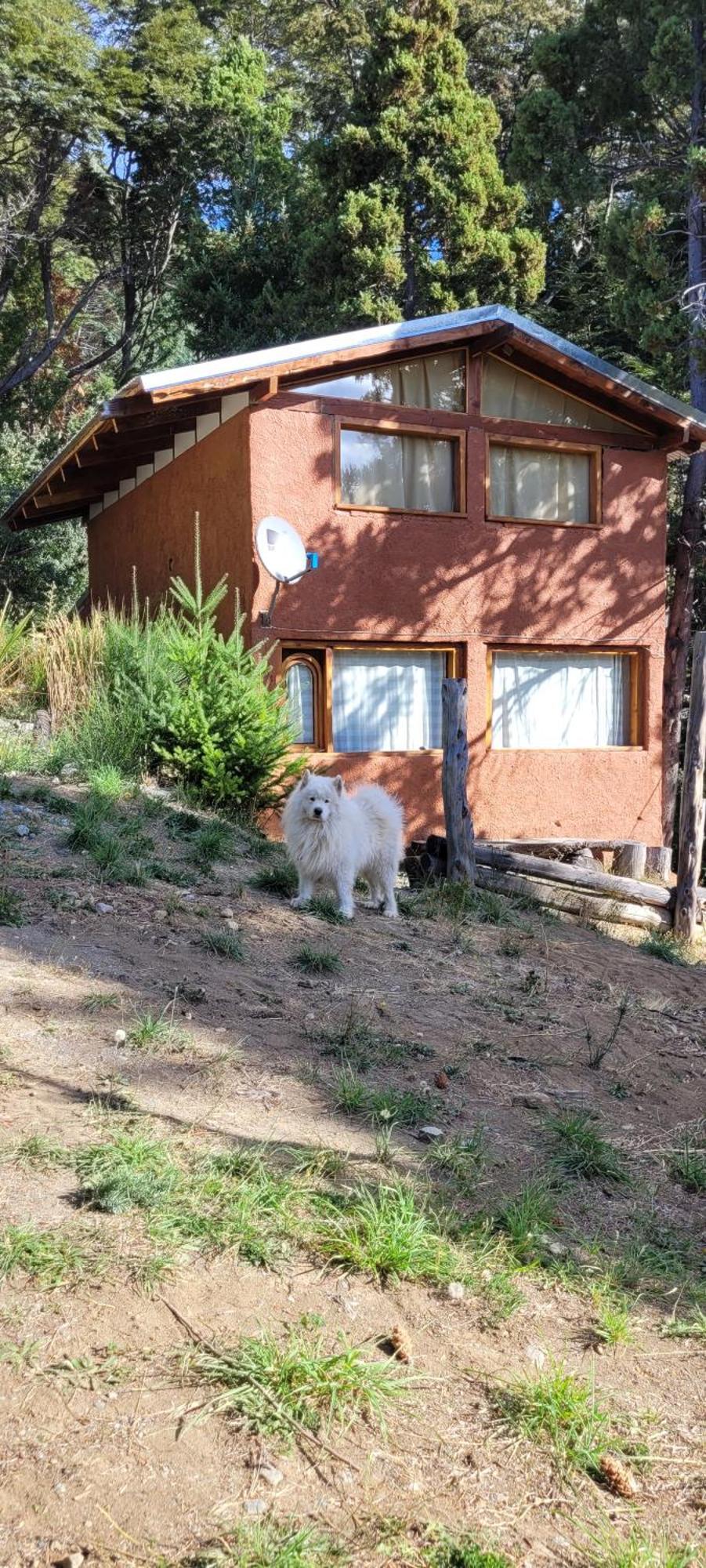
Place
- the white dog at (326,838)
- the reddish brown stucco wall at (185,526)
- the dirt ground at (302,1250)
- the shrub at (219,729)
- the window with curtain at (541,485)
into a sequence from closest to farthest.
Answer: the dirt ground at (302,1250) < the white dog at (326,838) < the shrub at (219,729) < the reddish brown stucco wall at (185,526) < the window with curtain at (541,485)

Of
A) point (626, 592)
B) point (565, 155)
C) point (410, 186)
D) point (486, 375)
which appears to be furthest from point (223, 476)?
point (410, 186)

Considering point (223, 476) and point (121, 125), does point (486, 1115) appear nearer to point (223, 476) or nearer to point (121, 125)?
point (223, 476)

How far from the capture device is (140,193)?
1042 inches

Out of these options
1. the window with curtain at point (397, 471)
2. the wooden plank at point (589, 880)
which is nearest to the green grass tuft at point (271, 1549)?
the wooden plank at point (589, 880)

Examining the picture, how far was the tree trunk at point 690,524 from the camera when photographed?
1766cm

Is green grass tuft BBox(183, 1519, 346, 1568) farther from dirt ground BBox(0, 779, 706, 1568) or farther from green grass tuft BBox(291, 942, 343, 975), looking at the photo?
green grass tuft BBox(291, 942, 343, 975)

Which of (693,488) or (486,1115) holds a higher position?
(693,488)

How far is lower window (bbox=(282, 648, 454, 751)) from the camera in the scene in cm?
1329

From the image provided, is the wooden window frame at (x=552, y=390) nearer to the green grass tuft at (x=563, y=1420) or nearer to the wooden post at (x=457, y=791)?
the wooden post at (x=457, y=791)

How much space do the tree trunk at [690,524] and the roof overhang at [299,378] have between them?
296cm

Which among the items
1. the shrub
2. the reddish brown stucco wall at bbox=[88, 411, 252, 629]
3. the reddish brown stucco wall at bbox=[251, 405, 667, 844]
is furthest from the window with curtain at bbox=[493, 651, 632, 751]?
the shrub

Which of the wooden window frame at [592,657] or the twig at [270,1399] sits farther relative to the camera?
the wooden window frame at [592,657]

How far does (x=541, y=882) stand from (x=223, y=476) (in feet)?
20.4

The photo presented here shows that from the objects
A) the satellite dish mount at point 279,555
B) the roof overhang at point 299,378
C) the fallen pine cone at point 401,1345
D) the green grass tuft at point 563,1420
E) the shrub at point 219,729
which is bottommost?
the green grass tuft at point 563,1420
